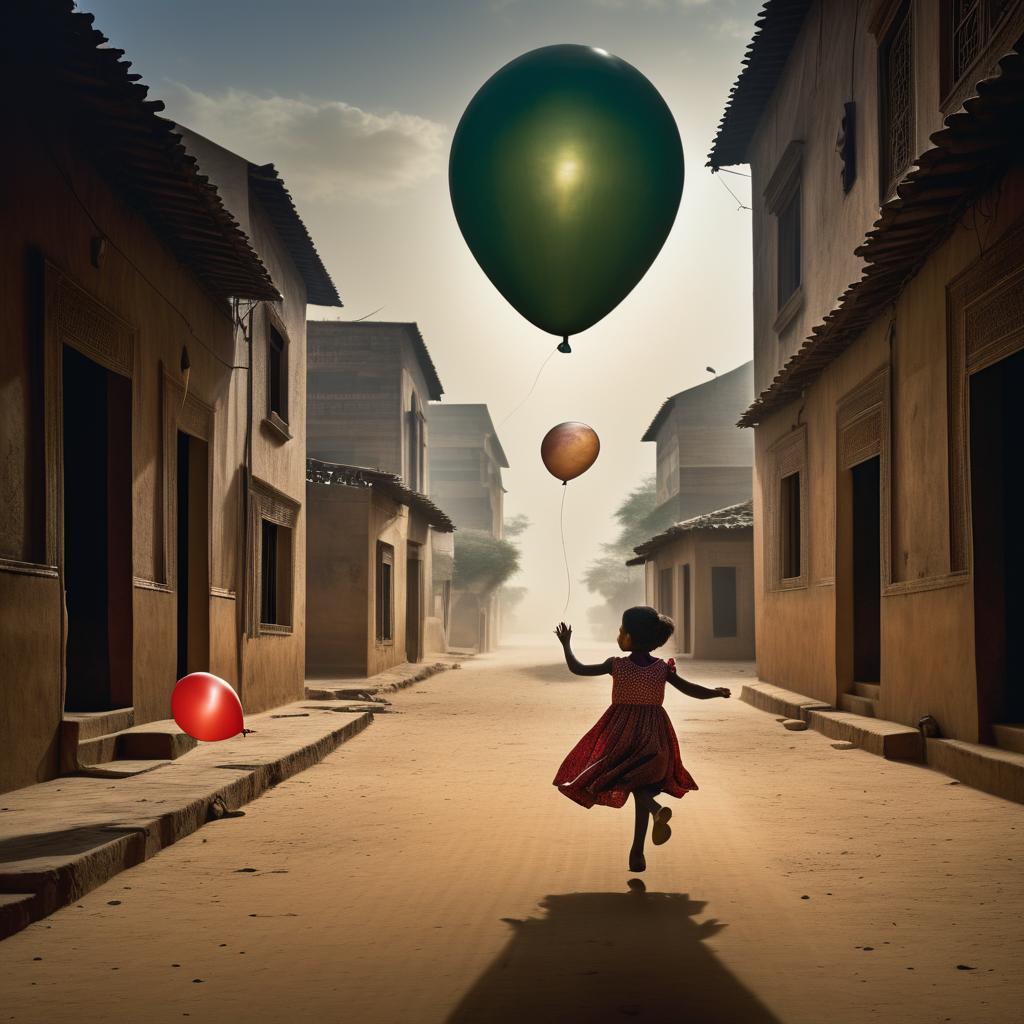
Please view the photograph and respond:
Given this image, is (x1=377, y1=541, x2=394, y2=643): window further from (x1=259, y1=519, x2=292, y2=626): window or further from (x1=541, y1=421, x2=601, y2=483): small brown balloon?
(x1=541, y1=421, x2=601, y2=483): small brown balloon

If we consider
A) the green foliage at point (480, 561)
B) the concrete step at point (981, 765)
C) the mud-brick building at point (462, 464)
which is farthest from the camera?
the mud-brick building at point (462, 464)

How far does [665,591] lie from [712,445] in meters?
8.49

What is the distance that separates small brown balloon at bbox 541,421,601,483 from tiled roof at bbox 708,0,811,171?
5.55 meters

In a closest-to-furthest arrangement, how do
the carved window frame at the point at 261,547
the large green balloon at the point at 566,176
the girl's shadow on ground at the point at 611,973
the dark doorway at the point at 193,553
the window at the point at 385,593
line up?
the girl's shadow on ground at the point at 611,973, the large green balloon at the point at 566,176, the dark doorway at the point at 193,553, the carved window frame at the point at 261,547, the window at the point at 385,593

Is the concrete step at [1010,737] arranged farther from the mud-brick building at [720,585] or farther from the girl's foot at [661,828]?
the mud-brick building at [720,585]

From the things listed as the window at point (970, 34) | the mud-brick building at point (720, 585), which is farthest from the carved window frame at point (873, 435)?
the mud-brick building at point (720, 585)

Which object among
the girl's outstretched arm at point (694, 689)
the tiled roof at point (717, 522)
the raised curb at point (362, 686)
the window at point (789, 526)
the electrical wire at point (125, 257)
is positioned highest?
the electrical wire at point (125, 257)

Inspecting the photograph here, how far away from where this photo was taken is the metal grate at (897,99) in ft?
39.8

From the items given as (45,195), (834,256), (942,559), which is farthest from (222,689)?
(834,256)

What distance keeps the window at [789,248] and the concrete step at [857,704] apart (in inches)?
242

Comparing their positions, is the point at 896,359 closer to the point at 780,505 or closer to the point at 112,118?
the point at 780,505

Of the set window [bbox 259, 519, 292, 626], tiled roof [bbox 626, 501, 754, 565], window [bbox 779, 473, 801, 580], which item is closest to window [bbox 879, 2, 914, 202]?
window [bbox 779, 473, 801, 580]

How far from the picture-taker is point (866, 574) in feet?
46.1

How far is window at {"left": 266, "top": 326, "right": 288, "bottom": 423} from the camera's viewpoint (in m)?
16.7
